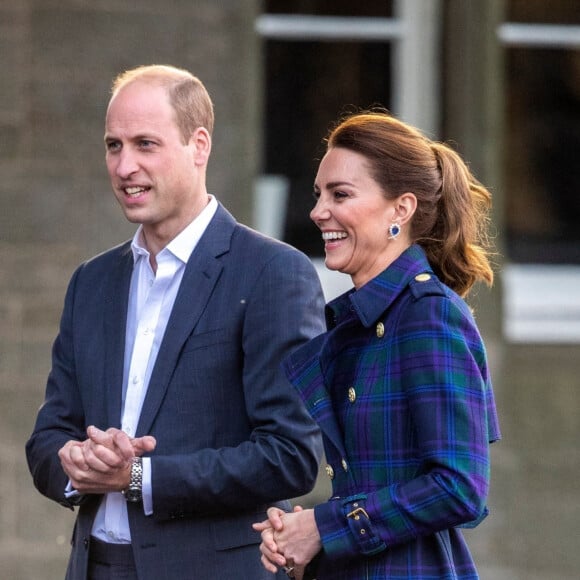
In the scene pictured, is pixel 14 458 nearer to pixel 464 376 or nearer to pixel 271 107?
pixel 271 107

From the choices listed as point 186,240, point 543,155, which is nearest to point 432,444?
point 186,240

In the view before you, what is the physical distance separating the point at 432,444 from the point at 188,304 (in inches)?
37.0

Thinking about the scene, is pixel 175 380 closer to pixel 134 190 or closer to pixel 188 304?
pixel 188 304

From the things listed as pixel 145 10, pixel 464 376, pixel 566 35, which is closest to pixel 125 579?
pixel 464 376

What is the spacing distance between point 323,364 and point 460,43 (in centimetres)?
398

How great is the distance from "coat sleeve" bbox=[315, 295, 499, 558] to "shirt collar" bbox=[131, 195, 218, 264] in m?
0.88

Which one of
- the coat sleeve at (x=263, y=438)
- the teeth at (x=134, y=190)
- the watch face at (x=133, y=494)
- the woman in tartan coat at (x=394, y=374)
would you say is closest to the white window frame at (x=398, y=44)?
the teeth at (x=134, y=190)

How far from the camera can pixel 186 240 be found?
144 inches

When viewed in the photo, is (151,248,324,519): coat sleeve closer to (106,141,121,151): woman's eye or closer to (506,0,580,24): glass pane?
(106,141,121,151): woman's eye

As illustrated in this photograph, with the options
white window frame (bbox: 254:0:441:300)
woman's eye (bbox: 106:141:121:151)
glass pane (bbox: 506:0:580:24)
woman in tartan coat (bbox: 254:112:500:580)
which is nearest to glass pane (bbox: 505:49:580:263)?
glass pane (bbox: 506:0:580:24)

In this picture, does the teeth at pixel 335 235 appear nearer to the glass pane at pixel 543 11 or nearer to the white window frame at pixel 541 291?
the white window frame at pixel 541 291

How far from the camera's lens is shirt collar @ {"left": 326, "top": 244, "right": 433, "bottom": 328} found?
301 cm

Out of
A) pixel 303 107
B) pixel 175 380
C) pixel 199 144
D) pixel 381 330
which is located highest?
pixel 199 144

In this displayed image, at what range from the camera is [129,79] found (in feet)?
12.2
